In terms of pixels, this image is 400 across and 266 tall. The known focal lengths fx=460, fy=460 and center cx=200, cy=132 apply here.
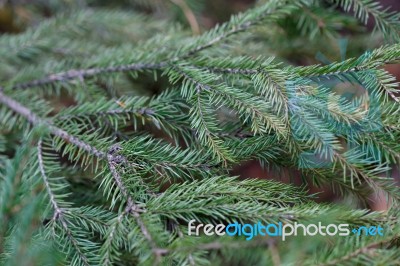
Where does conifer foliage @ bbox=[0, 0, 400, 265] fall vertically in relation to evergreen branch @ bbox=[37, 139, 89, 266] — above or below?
above

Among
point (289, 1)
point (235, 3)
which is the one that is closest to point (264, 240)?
point (289, 1)

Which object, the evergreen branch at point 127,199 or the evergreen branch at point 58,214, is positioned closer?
the evergreen branch at point 127,199

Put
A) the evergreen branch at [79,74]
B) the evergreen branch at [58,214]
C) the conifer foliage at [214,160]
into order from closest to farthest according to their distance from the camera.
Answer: the conifer foliage at [214,160] < the evergreen branch at [58,214] < the evergreen branch at [79,74]

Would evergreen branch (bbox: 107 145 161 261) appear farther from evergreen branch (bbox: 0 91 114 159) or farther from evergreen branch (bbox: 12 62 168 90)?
evergreen branch (bbox: 12 62 168 90)

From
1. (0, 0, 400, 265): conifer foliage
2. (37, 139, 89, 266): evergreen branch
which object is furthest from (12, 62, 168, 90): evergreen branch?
(37, 139, 89, 266): evergreen branch

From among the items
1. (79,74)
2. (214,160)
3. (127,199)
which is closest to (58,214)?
(127,199)

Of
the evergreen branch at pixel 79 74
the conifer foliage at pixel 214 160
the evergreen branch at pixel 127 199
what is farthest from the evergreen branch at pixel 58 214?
the evergreen branch at pixel 79 74

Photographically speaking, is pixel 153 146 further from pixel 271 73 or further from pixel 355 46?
pixel 355 46

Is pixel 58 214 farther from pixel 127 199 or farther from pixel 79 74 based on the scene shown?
pixel 79 74

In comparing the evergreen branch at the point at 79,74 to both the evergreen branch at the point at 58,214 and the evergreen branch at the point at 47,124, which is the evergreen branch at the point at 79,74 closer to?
the evergreen branch at the point at 47,124
